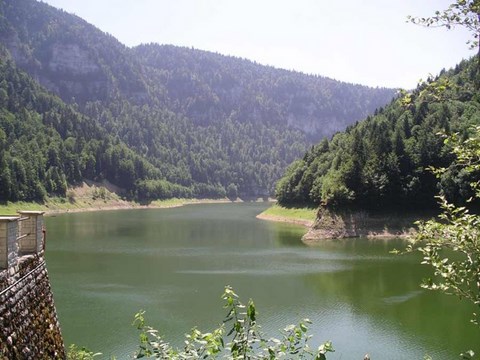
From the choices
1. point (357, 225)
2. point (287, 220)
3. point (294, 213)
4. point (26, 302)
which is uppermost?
point (26, 302)

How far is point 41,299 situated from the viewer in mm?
15438

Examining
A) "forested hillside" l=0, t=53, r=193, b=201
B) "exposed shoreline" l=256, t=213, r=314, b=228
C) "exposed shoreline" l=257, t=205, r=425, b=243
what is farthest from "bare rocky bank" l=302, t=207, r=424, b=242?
"forested hillside" l=0, t=53, r=193, b=201

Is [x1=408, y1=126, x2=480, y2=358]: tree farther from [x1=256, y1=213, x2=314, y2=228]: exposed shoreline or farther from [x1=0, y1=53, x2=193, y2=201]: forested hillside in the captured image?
[x1=0, y1=53, x2=193, y2=201]: forested hillside

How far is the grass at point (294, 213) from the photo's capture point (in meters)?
107

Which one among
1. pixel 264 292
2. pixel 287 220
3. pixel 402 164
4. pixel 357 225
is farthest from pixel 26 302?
pixel 287 220

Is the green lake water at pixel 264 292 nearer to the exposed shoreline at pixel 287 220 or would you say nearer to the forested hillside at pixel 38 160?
the exposed shoreline at pixel 287 220

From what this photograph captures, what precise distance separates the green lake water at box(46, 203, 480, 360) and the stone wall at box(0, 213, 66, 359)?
13154mm

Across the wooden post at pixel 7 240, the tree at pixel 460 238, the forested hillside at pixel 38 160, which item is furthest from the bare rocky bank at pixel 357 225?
the forested hillside at pixel 38 160

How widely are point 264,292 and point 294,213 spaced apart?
2775 inches

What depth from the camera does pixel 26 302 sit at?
13672mm

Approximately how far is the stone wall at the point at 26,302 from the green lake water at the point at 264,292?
13154 millimetres

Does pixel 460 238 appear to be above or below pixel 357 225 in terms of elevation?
above

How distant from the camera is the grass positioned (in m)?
107

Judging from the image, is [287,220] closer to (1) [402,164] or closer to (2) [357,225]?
(2) [357,225]
